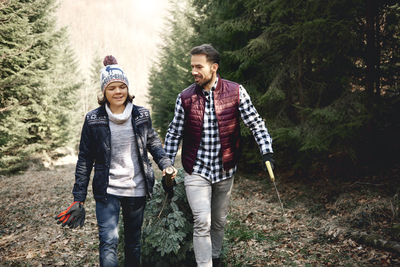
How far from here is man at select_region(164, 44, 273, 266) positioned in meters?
3.17

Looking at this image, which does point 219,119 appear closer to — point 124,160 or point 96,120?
point 124,160

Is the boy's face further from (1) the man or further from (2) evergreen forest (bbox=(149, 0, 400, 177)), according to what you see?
(2) evergreen forest (bbox=(149, 0, 400, 177))

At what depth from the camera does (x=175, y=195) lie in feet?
11.6

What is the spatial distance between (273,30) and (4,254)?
300 inches

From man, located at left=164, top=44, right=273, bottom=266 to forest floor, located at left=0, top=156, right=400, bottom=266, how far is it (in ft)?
3.61

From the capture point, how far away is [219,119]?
3.24m

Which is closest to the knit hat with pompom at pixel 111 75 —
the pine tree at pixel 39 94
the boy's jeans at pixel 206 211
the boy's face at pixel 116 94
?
the boy's face at pixel 116 94

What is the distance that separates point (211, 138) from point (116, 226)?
1.42m

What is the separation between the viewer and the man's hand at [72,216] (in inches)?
109

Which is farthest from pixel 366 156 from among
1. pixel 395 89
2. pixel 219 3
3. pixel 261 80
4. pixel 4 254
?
pixel 4 254

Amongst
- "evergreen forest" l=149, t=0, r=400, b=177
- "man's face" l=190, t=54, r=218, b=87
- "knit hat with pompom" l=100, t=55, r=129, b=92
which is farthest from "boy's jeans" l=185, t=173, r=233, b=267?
"evergreen forest" l=149, t=0, r=400, b=177

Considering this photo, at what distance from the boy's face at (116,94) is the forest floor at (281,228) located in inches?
98.2

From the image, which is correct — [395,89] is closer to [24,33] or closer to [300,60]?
[300,60]

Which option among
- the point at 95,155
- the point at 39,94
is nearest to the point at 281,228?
the point at 95,155
